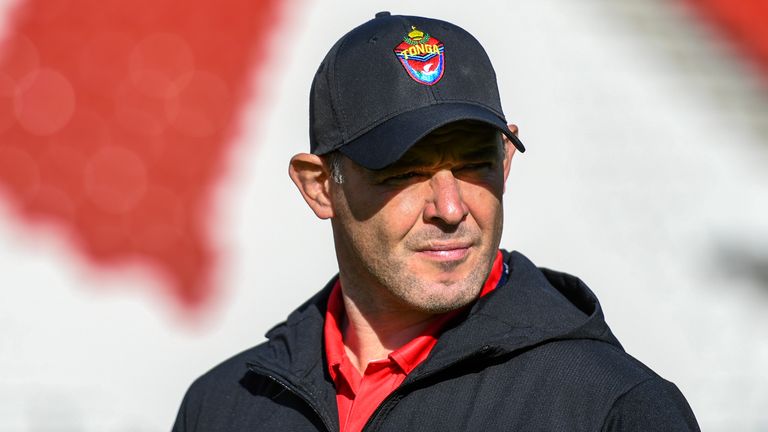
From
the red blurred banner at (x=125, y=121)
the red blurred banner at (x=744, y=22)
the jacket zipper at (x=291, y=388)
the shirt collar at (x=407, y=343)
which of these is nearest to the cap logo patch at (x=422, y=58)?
the shirt collar at (x=407, y=343)

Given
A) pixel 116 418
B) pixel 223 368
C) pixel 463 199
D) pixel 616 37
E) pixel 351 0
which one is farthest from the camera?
pixel 616 37

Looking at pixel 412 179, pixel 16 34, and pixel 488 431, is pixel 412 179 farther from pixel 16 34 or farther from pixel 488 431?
pixel 16 34

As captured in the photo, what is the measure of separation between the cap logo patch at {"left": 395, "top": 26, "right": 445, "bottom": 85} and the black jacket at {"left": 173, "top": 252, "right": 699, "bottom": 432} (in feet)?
0.96

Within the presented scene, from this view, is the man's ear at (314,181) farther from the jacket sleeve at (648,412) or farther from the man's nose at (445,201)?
the jacket sleeve at (648,412)

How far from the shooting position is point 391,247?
1438mm

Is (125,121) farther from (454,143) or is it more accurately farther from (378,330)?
(454,143)

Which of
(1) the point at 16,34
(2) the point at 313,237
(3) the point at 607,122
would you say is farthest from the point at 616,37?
(1) the point at 16,34

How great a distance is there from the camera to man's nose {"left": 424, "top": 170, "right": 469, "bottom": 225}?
1387 mm

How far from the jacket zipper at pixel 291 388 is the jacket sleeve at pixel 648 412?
38 centimetres

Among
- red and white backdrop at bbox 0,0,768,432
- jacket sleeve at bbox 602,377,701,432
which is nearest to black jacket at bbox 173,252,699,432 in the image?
jacket sleeve at bbox 602,377,701,432

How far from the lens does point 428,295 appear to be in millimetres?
1407

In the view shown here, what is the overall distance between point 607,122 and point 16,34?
81.0 inches

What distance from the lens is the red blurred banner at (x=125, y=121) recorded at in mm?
3424

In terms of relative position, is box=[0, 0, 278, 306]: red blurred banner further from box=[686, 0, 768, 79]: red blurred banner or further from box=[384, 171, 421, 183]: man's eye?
box=[384, 171, 421, 183]: man's eye
